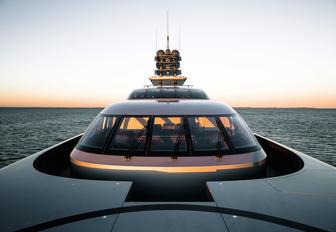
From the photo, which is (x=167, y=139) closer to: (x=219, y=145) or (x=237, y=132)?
(x=219, y=145)

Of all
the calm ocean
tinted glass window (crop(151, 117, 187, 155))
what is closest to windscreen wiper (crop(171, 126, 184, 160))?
tinted glass window (crop(151, 117, 187, 155))

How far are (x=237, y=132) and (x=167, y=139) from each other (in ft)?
3.96

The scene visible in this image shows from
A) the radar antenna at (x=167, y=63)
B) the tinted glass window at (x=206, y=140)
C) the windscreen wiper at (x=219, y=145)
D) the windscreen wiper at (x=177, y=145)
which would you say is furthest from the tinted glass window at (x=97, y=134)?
the radar antenna at (x=167, y=63)

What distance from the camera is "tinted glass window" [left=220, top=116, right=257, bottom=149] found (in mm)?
3662

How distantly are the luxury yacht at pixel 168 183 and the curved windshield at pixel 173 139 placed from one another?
0.02 m

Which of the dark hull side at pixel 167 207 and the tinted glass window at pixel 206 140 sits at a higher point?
the tinted glass window at pixel 206 140

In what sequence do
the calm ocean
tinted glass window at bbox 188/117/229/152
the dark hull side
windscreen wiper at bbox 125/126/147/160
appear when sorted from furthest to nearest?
the calm ocean
tinted glass window at bbox 188/117/229/152
windscreen wiper at bbox 125/126/147/160
the dark hull side

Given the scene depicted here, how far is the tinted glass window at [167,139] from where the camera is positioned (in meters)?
3.36

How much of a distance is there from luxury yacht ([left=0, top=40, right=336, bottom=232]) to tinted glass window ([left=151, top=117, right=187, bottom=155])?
16 millimetres

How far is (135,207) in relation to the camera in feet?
6.47

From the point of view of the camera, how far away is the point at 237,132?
12.6ft

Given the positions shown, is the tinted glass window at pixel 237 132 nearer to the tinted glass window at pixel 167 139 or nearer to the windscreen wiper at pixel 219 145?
the windscreen wiper at pixel 219 145

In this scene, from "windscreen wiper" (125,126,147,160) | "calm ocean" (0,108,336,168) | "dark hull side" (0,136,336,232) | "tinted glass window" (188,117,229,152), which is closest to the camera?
"dark hull side" (0,136,336,232)

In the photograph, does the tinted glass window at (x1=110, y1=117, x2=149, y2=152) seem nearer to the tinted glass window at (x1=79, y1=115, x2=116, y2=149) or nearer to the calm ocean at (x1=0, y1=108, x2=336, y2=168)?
the tinted glass window at (x1=79, y1=115, x2=116, y2=149)
